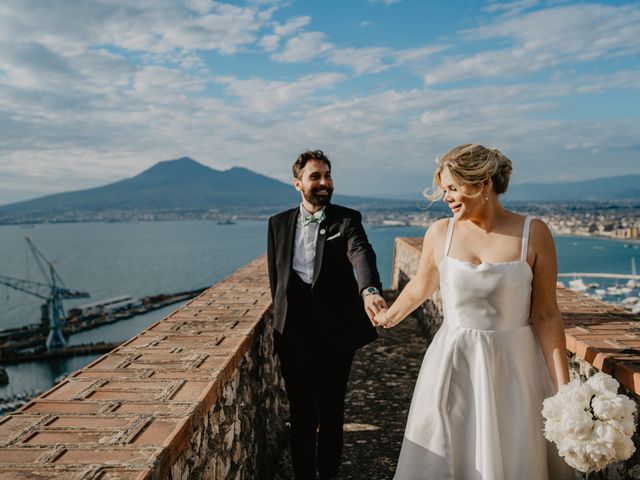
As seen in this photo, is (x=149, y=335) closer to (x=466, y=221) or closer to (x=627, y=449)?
(x=466, y=221)

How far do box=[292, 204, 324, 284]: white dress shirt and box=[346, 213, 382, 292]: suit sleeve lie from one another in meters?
0.18

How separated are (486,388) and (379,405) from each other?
232 cm

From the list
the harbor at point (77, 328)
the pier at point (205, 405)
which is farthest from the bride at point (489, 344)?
the harbor at point (77, 328)

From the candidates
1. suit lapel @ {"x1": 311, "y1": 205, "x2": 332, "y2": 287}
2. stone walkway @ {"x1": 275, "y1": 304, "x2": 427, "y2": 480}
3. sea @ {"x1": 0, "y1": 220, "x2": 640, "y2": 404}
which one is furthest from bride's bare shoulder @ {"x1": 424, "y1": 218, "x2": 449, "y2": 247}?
sea @ {"x1": 0, "y1": 220, "x2": 640, "y2": 404}

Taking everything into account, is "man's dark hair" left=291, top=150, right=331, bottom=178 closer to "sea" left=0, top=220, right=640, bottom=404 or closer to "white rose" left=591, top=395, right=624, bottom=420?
"white rose" left=591, top=395, right=624, bottom=420

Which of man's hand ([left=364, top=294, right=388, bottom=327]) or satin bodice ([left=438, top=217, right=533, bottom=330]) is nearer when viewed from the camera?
satin bodice ([left=438, top=217, right=533, bottom=330])

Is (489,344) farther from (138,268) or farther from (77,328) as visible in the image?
(138,268)

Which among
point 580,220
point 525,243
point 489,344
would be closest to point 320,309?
point 489,344

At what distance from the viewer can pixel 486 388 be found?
2088mm

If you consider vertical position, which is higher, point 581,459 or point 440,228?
point 440,228

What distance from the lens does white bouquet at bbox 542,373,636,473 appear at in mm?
1678

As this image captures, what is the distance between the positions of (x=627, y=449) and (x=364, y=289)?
1402 millimetres

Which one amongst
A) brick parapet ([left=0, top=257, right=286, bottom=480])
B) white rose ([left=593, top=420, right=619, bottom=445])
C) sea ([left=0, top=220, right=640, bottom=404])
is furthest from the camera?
sea ([left=0, top=220, right=640, bottom=404])

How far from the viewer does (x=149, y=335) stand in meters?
2.99
